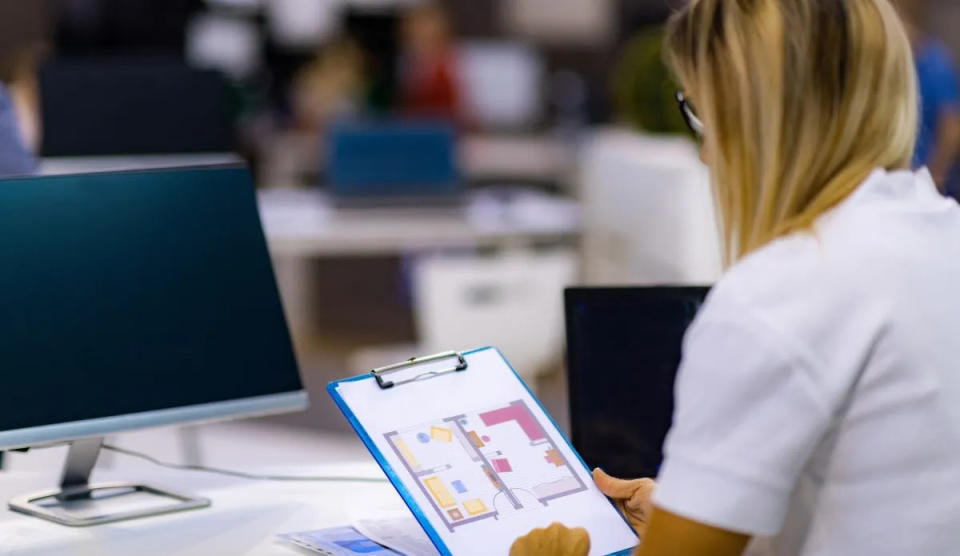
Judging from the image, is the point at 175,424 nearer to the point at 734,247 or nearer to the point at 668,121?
the point at 734,247

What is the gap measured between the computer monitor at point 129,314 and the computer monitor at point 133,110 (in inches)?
80.2

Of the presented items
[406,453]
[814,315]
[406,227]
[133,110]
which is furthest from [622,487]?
[406,227]

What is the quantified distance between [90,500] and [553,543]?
71 centimetres

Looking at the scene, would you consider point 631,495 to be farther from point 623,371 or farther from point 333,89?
point 333,89

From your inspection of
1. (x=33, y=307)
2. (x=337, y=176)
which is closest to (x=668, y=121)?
(x=337, y=176)

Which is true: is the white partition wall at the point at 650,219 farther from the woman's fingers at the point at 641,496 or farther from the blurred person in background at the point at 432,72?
the blurred person in background at the point at 432,72

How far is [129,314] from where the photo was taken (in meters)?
1.70

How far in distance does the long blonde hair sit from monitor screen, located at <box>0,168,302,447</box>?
772 mm

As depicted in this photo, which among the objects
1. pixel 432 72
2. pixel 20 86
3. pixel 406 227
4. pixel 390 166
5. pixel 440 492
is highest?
pixel 20 86

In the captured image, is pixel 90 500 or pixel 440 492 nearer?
pixel 440 492

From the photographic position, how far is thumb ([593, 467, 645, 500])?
1.53 metres

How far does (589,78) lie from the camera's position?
1019cm

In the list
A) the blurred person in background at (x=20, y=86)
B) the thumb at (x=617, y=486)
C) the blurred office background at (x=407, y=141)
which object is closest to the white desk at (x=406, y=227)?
the blurred office background at (x=407, y=141)

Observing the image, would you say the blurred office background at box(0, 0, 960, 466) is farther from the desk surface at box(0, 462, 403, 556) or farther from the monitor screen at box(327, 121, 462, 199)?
the desk surface at box(0, 462, 403, 556)
